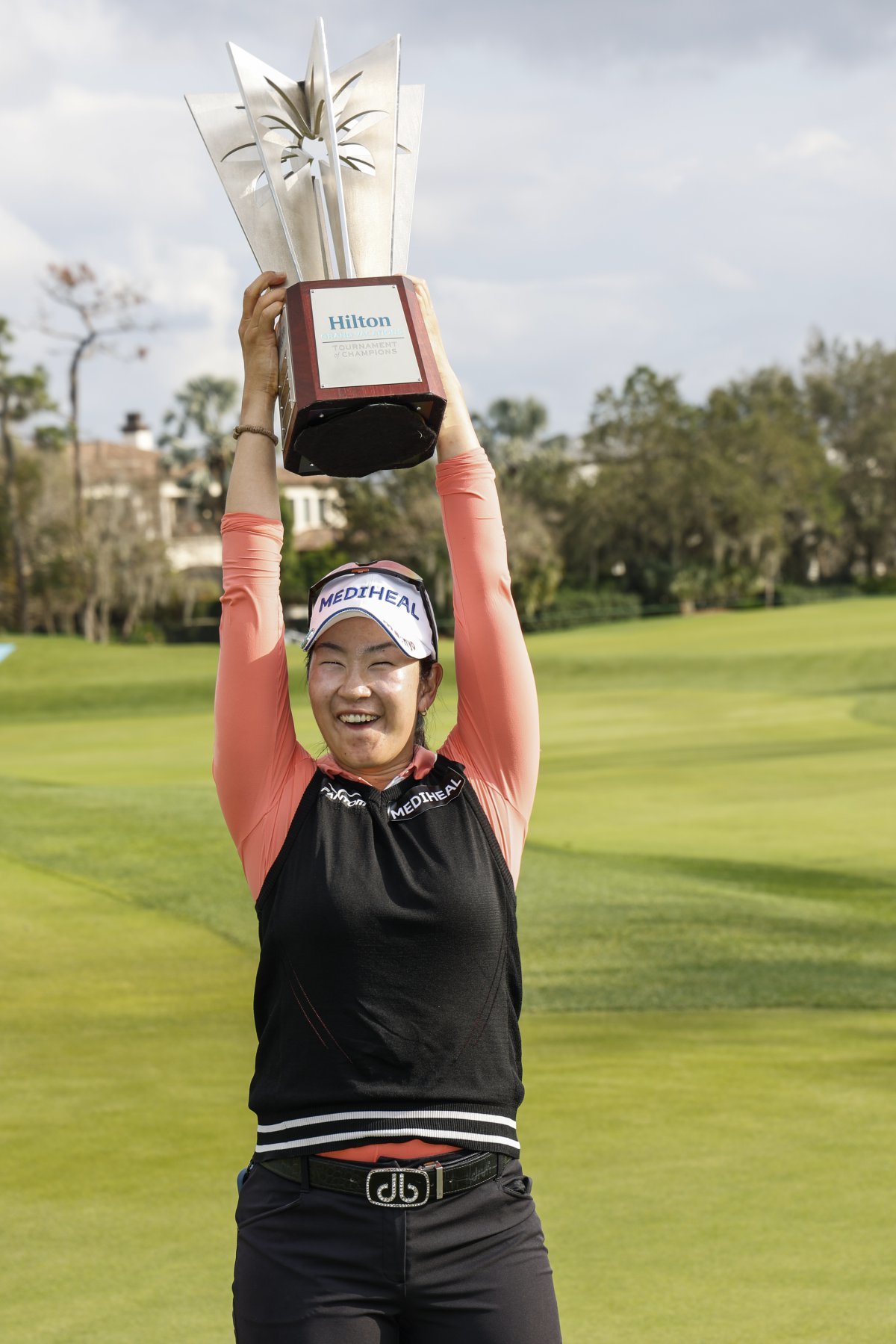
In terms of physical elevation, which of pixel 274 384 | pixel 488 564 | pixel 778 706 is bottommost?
pixel 778 706

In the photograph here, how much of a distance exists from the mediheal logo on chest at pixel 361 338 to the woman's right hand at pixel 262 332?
0.41 feet

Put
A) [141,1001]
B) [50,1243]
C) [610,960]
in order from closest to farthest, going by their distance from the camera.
→ [50,1243]
[141,1001]
[610,960]

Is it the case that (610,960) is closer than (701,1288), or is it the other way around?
(701,1288)

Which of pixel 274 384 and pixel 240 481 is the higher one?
pixel 274 384

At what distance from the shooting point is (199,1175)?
4.77 m

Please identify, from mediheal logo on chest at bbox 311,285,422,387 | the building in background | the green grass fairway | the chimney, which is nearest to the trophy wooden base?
mediheal logo on chest at bbox 311,285,422,387

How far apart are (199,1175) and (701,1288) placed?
1.64m

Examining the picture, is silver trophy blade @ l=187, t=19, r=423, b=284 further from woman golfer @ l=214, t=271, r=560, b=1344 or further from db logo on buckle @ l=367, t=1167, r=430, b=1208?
db logo on buckle @ l=367, t=1167, r=430, b=1208

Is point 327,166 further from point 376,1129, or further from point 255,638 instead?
point 376,1129

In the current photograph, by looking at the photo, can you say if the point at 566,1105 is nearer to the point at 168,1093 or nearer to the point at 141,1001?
the point at 168,1093

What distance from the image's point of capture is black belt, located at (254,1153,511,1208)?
2.21 m

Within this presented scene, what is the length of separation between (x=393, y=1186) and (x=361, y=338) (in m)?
1.23

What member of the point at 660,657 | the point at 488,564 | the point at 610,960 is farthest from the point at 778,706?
the point at 488,564

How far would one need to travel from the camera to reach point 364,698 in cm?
247
